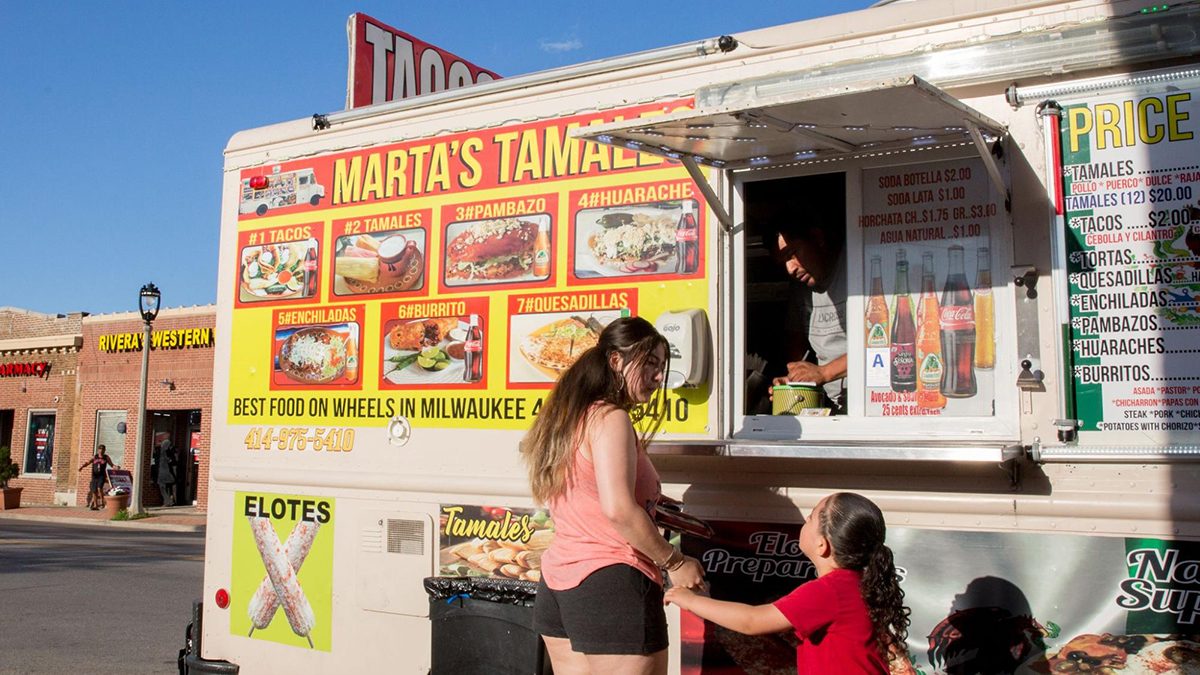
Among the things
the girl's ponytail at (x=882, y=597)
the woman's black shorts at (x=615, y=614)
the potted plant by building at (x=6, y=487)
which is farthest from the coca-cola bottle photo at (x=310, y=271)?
the potted plant by building at (x=6, y=487)

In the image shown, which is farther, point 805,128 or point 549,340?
point 549,340

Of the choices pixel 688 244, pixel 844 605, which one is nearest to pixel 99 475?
pixel 688 244

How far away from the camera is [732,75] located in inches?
156

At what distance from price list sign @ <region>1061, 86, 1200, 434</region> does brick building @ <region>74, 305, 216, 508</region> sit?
82.7 feet

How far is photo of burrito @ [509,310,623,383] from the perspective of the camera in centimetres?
416

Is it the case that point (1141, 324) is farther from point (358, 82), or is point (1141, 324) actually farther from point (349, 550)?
point (358, 82)

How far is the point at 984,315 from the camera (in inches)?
139

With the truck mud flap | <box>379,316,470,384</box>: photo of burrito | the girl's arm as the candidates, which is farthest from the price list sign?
the truck mud flap

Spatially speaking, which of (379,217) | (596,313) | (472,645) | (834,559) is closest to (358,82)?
(379,217)

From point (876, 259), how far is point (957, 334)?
1.36 ft

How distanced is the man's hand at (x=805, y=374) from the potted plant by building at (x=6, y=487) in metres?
28.6

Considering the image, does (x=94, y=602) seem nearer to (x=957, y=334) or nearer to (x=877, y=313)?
(x=877, y=313)

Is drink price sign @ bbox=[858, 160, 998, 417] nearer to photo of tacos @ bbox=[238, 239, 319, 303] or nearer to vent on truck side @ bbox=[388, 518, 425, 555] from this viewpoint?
vent on truck side @ bbox=[388, 518, 425, 555]

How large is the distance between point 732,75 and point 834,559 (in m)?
1.95
